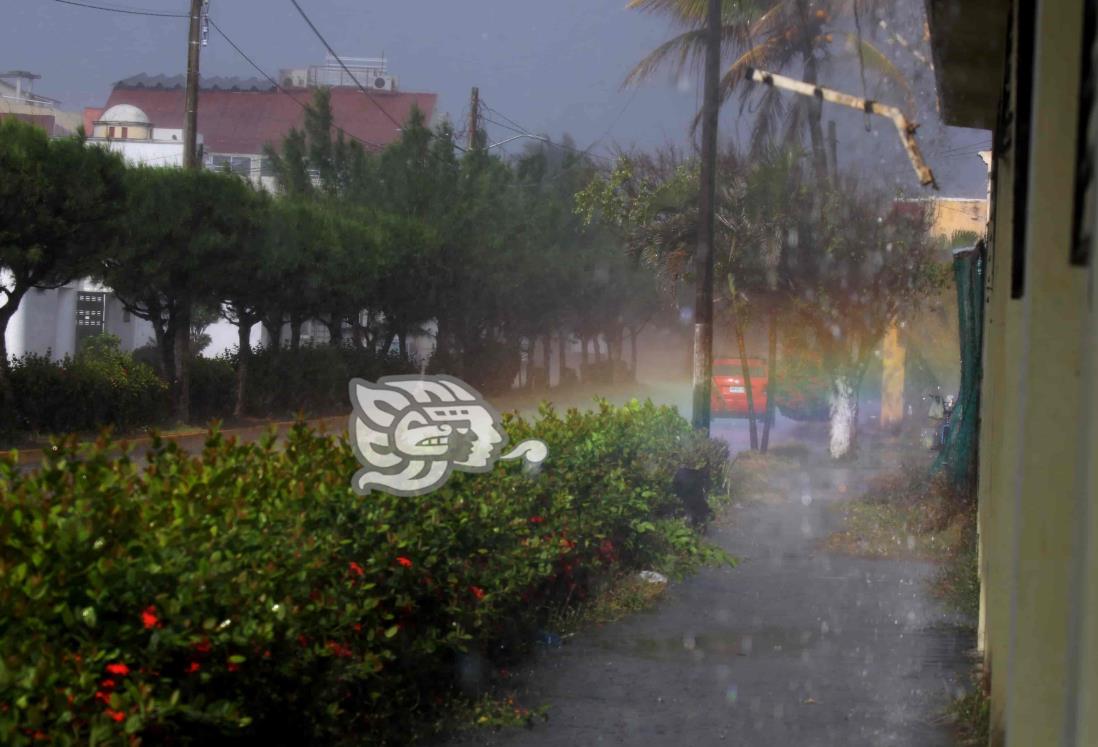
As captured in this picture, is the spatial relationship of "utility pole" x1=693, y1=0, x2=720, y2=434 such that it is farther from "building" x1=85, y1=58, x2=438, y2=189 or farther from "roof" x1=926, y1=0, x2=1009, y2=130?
"building" x1=85, y1=58, x2=438, y2=189

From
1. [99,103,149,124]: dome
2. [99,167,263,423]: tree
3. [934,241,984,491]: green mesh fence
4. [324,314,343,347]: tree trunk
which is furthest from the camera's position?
[99,103,149,124]: dome

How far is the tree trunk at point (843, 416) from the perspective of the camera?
23.5 meters

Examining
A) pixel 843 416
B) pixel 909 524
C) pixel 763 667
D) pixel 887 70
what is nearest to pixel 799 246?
pixel 843 416

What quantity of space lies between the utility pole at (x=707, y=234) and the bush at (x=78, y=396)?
9545 mm

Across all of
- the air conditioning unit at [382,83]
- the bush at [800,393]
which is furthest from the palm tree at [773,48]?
the air conditioning unit at [382,83]

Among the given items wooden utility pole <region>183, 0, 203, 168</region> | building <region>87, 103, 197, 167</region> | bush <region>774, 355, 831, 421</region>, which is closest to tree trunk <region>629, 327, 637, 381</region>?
building <region>87, 103, 197, 167</region>

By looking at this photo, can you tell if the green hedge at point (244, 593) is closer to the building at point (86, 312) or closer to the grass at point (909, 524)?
the grass at point (909, 524)

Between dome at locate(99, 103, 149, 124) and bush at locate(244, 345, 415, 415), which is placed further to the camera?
dome at locate(99, 103, 149, 124)

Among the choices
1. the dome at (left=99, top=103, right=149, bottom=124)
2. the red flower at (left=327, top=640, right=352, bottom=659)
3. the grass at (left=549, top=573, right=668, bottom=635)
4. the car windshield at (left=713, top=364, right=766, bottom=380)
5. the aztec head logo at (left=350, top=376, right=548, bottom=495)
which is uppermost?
the dome at (left=99, top=103, right=149, bottom=124)

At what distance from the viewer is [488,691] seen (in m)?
7.07

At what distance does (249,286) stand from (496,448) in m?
20.8

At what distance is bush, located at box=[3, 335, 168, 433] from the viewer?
70.6 feet

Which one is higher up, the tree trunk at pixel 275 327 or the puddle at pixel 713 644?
the tree trunk at pixel 275 327

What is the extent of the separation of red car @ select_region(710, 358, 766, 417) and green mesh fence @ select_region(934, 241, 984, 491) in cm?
1707
